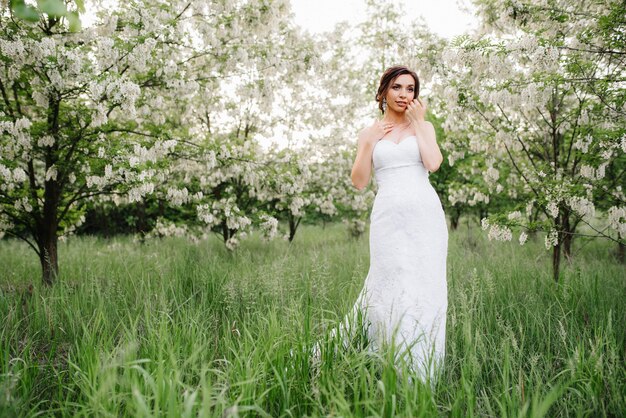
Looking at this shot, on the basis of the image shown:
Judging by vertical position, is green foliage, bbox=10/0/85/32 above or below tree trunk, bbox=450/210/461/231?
above

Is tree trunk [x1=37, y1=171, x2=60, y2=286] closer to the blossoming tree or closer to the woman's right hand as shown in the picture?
the woman's right hand

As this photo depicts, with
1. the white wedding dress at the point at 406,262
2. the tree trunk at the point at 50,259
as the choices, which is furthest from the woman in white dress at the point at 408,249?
the tree trunk at the point at 50,259

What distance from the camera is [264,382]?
2145 mm

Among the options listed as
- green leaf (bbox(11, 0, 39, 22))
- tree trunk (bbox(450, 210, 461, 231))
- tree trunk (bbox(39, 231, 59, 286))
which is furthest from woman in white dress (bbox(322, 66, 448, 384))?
tree trunk (bbox(450, 210, 461, 231))

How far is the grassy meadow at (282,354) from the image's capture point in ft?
6.16

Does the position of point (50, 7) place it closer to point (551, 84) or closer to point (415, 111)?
point (415, 111)

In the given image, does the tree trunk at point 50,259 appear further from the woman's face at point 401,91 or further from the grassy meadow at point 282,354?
the woman's face at point 401,91

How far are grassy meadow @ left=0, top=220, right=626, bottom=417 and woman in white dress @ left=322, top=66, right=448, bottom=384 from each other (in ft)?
0.71

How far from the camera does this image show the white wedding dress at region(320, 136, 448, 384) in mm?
2537

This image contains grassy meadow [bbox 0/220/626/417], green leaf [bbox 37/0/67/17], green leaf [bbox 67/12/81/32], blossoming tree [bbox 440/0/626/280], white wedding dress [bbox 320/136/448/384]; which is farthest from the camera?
blossoming tree [bbox 440/0/626/280]

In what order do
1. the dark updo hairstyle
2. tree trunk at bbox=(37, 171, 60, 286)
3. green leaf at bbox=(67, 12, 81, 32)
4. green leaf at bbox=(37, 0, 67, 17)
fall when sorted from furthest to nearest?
tree trunk at bbox=(37, 171, 60, 286), the dark updo hairstyle, green leaf at bbox=(67, 12, 81, 32), green leaf at bbox=(37, 0, 67, 17)

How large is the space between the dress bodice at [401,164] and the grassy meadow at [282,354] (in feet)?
2.83

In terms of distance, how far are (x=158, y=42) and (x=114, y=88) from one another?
1.14 metres

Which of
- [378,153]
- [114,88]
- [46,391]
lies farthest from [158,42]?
[46,391]
